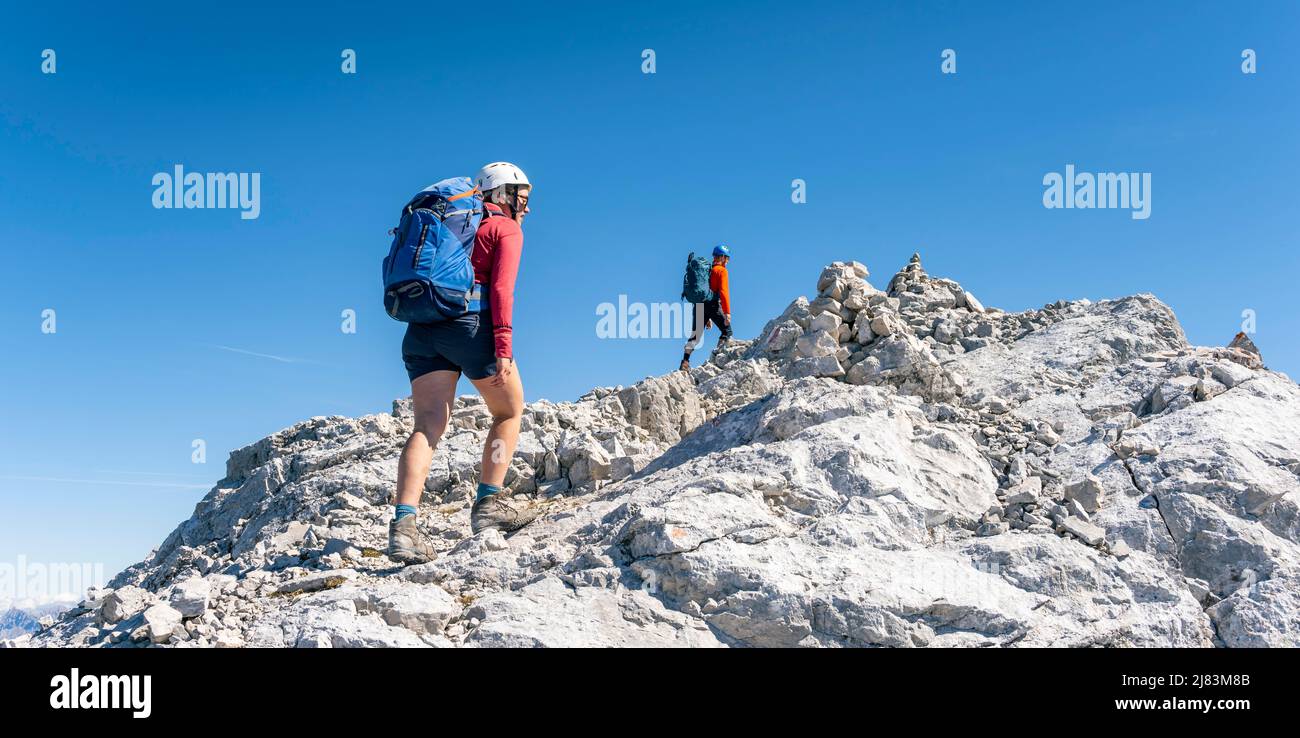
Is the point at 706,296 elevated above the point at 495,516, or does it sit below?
above

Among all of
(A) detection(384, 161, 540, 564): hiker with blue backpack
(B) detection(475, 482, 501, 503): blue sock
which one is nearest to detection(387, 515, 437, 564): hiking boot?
(A) detection(384, 161, 540, 564): hiker with blue backpack

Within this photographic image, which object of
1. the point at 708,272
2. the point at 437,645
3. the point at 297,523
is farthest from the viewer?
the point at 708,272

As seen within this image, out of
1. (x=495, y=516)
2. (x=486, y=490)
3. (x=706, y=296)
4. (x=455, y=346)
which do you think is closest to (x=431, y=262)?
(x=455, y=346)

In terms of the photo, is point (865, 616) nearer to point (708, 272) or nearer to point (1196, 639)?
point (1196, 639)

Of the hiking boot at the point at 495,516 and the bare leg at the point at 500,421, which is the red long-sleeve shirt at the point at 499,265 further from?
the hiking boot at the point at 495,516

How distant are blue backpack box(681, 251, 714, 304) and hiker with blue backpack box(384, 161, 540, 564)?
1033 centimetres

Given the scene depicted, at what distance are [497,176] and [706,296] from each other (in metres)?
10.4

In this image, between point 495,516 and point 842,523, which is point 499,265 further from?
point 842,523

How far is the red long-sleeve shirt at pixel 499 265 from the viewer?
808 cm

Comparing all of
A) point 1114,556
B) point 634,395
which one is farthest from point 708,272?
point 1114,556

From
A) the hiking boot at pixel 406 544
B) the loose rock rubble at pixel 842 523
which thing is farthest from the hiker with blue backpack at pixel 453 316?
the loose rock rubble at pixel 842 523

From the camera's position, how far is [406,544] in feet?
25.8

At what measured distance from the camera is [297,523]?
9.80 m
